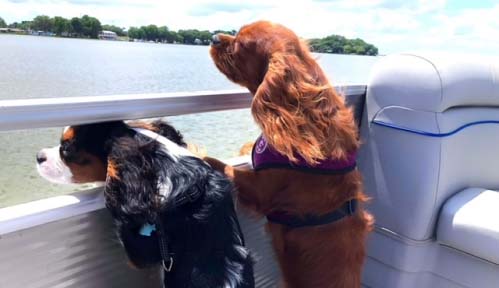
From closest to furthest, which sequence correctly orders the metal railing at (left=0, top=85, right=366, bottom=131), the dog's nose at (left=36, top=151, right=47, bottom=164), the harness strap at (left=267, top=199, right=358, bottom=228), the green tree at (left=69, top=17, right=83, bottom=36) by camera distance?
the metal railing at (left=0, top=85, right=366, bottom=131)
the dog's nose at (left=36, top=151, right=47, bottom=164)
the harness strap at (left=267, top=199, right=358, bottom=228)
the green tree at (left=69, top=17, right=83, bottom=36)

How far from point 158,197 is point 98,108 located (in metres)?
0.28

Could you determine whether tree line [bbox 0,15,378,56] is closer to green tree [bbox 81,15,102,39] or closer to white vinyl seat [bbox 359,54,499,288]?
green tree [bbox 81,15,102,39]

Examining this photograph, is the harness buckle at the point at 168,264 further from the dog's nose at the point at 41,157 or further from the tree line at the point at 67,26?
the tree line at the point at 67,26

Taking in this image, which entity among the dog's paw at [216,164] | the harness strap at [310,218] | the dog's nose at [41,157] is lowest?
the harness strap at [310,218]

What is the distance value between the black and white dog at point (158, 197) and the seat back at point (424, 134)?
1.25 meters

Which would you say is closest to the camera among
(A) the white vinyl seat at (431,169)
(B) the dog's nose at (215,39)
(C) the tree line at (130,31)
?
(B) the dog's nose at (215,39)

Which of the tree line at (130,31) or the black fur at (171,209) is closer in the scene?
the black fur at (171,209)

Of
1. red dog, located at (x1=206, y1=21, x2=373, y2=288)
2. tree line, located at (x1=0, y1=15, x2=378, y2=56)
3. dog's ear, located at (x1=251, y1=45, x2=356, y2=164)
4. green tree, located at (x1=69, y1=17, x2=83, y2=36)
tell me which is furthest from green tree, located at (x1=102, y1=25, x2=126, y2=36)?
dog's ear, located at (x1=251, y1=45, x2=356, y2=164)

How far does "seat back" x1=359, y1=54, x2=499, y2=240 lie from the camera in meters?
2.28

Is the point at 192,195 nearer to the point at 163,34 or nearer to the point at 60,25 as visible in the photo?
the point at 163,34

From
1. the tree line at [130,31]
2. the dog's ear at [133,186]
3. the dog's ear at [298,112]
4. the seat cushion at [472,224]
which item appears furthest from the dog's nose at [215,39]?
the seat cushion at [472,224]

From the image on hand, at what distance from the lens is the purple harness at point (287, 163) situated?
164cm

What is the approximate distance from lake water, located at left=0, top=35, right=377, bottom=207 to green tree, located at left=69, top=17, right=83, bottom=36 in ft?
0.34

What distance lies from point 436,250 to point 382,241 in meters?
0.26
